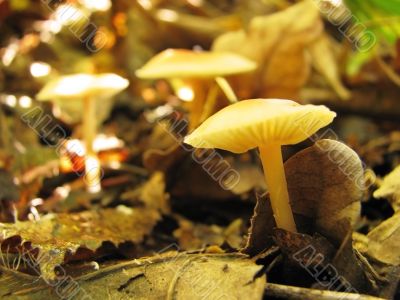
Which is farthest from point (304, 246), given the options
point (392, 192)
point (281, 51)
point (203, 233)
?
point (281, 51)

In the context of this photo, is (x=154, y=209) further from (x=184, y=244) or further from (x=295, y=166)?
(x=295, y=166)

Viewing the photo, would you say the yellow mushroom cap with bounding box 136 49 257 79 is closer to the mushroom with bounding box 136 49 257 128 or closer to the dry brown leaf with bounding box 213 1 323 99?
the mushroom with bounding box 136 49 257 128

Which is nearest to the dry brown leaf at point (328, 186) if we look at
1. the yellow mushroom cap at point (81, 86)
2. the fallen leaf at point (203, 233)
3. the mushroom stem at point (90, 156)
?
the fallen leaf at point (203, 233)

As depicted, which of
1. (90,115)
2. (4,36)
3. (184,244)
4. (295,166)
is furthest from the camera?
(4,36)

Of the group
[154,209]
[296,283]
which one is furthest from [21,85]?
[296,283]

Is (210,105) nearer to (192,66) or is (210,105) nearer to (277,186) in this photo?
(192,66)

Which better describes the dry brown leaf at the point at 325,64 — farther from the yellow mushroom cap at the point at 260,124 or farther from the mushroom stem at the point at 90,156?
the yellow mushroom cap at the point at 260,124
